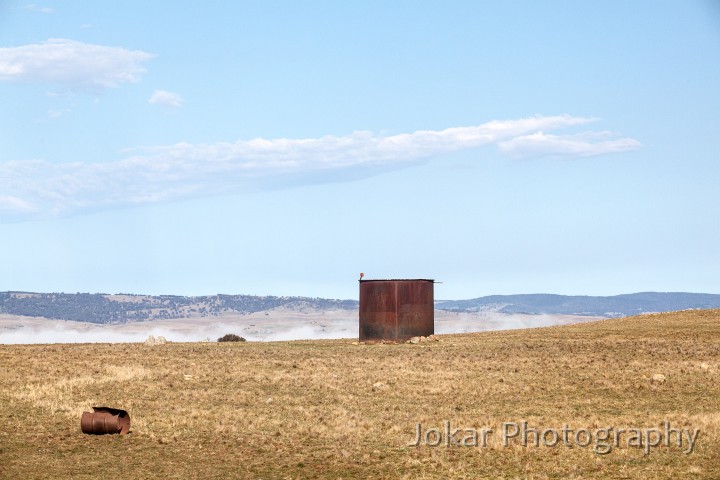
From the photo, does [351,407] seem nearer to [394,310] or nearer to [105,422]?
[105,422]

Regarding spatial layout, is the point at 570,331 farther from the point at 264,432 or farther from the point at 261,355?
the point at 264,432

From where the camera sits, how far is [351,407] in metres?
28.3

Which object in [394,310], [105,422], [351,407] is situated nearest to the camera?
[105,422]

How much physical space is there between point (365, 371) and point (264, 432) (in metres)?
11.4

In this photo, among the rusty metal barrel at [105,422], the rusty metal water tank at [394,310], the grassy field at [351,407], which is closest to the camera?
the grassy field at [351,407]

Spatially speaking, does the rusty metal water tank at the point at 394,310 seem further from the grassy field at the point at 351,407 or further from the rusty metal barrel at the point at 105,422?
the rusty metal barrel at the point at 105,422

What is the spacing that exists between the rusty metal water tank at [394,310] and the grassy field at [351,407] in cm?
421

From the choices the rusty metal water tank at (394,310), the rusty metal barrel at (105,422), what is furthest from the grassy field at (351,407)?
the rusty metal water tank at (394,310)

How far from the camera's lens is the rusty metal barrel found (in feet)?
79.8

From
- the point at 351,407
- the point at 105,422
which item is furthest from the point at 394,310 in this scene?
the point at 105,422

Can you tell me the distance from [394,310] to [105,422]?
28.4 metres

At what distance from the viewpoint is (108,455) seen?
73.3ft

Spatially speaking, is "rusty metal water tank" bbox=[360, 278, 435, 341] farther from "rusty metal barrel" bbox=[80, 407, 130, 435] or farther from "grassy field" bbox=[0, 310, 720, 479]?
"rusty metal barrel" bbox=[80, 407, 130, 435]

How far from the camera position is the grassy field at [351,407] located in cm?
2084
